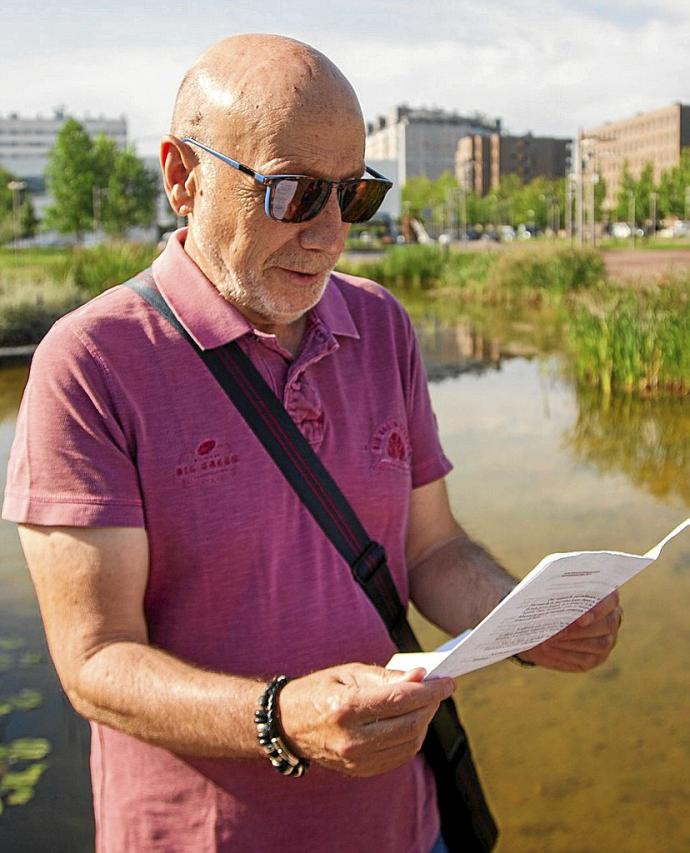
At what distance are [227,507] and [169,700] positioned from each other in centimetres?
28

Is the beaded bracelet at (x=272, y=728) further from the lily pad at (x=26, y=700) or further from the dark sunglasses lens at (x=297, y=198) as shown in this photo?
the lily pad at (x=26, y=700)

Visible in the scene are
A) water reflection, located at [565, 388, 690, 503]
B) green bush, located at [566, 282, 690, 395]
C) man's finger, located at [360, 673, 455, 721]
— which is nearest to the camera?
man's finger, located at [360, 673, 455, 721]

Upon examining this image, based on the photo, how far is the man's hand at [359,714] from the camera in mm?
1183

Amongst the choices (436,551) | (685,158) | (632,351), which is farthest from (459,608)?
(685,158)

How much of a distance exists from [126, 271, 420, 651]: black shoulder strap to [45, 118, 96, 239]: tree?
2117 inches

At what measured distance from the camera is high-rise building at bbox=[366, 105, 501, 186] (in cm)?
13000

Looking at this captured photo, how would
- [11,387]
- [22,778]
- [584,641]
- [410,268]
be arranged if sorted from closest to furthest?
[584,641] → [22,778] → [11,387] → [410,268]

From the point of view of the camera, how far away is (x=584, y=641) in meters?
1.67

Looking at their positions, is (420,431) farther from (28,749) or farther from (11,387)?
(11,387)

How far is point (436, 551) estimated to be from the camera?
182cm

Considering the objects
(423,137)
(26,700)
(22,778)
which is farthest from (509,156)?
(22,778)

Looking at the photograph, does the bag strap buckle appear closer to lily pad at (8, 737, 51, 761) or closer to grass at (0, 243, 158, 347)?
lily pad at (8, 737, 51, 761)

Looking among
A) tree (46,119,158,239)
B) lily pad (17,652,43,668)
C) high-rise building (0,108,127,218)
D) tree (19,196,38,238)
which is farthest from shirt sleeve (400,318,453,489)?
high-rise building (0,108,127,218)

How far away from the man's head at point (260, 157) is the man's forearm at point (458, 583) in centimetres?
51
